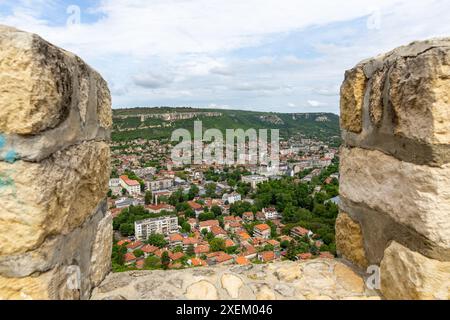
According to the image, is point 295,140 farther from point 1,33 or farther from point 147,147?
point 1,33

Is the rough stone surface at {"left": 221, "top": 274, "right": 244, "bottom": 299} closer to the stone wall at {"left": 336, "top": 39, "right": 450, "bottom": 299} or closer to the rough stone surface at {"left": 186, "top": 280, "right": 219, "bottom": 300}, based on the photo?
the rough stone surface at {"left": 186, "top": 280, "right": 219, "bottom": 300}

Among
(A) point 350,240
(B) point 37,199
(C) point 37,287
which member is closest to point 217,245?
(A) point 350,240

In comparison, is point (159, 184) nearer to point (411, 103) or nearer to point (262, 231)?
point (262, 231)

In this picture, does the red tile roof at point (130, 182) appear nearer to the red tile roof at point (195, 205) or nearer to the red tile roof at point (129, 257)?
the red tile roof at point (195, 205)

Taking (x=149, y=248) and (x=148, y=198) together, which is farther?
(x=148, y=198)

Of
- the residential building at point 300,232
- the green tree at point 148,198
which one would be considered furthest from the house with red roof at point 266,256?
the green tree at point 148,198

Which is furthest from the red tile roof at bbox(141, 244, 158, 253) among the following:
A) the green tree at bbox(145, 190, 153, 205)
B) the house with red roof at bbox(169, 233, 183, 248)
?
the green tree at bbox(145, 190, 153, 205)
